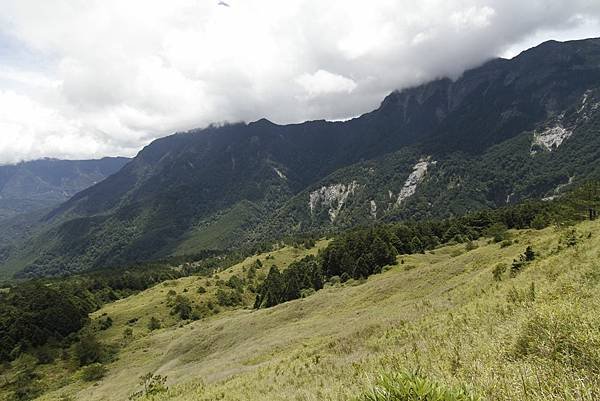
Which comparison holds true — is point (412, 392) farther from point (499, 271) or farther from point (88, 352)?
point (88, 352)

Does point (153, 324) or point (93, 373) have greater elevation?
point (93, 373)

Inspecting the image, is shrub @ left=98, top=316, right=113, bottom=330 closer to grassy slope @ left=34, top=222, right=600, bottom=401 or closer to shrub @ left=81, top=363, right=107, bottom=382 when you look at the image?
shrub @ left=81, top=363, right=107, bottom=382

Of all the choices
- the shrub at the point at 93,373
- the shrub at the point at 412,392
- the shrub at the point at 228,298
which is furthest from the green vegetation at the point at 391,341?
the shrub at the point at 228,298

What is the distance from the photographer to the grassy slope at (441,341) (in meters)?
7.98

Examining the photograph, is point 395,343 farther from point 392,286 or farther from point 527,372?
point 392,286

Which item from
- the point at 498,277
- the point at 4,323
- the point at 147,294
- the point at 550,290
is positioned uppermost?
the point at 550,290

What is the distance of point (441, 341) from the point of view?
49.6ft

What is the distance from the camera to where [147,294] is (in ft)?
465

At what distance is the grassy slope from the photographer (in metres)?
7.98

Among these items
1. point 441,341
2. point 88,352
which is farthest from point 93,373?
point 441,341

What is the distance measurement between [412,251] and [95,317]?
298 ft

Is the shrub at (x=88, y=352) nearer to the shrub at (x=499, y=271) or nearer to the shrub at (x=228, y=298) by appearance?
the shrub at (x=228, y=298)

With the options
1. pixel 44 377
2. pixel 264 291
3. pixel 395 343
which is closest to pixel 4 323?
pixel 44 377

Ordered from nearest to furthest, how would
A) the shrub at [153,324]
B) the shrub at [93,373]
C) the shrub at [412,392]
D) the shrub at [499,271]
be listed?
the shrub at [412,392], the shrub at [499,271], the shrub at [93,373], the shrub at [153,324]
